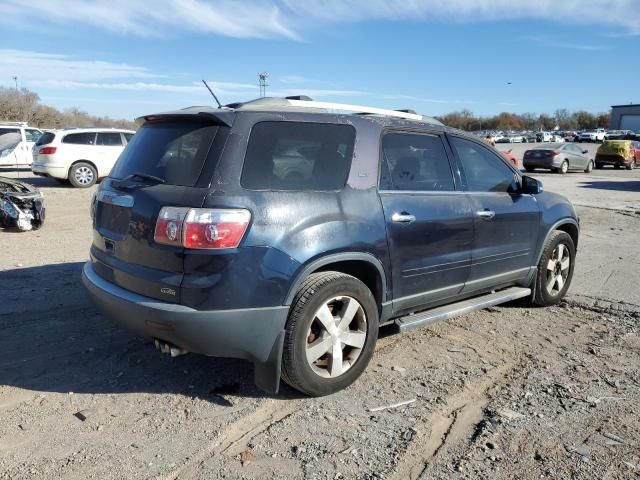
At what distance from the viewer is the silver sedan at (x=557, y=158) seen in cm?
2572

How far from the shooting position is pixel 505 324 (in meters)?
5.23

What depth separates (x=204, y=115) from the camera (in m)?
3.50

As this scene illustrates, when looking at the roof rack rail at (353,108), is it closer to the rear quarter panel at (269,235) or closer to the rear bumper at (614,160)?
the rear quarter panel at (269,235)

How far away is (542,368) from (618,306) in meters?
2.09

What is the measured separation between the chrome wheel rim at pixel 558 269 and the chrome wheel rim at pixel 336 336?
2678 mm

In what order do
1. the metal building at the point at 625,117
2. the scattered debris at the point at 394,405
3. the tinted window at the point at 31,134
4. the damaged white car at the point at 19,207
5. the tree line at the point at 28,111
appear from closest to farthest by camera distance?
the scattered debris at the point at 394,405 < the damaged white car at the point at 19,207 < the tinted window at the point at 31,134 < the tree line at the point at 28,111 < the metal building at the point at 625,117

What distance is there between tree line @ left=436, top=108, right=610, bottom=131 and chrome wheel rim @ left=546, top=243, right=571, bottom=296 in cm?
11280

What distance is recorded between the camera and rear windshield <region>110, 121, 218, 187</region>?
3428 millimetres

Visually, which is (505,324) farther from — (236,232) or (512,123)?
(512,123)

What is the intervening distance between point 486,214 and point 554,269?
1525 millimetres

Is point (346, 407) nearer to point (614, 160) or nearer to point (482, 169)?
point (482, 169)

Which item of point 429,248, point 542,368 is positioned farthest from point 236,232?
point 542,368

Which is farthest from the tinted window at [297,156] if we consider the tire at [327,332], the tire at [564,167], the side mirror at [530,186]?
the tire at [564,167]

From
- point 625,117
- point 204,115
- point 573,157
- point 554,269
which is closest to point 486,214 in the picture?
point 554,269
